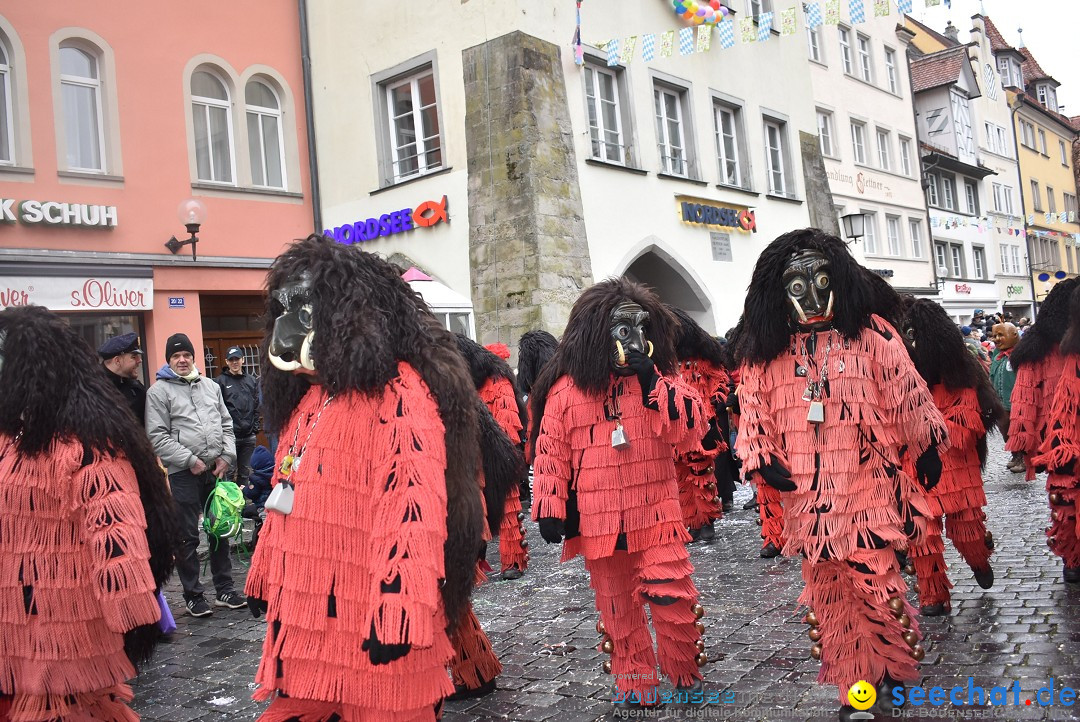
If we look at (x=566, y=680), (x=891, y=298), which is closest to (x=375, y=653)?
(x=566, y=680)

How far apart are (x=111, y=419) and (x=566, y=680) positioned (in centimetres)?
248

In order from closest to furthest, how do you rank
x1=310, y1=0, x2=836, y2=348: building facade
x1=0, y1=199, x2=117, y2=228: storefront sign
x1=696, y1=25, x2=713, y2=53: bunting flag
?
x1=0, y1=199, x2=117, y2=228: storefront sign → x1=310, y1=0, x2=836, y2=348: building facade → x1=696, y1=25, x2=713, y2=53: bunting flag

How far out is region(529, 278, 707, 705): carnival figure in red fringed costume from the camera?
4180mm

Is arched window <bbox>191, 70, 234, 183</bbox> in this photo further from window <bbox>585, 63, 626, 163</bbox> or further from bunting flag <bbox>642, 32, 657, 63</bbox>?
bunting flag <bbox>642, 32, 657, 63</bbox>

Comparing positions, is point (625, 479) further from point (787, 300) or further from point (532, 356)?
point (532, 356)

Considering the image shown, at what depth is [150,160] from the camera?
13781 millimetres

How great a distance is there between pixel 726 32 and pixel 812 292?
14.1 metres

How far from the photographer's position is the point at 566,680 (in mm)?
4648

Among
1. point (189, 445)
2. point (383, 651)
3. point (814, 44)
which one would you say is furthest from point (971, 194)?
point (383, 651)

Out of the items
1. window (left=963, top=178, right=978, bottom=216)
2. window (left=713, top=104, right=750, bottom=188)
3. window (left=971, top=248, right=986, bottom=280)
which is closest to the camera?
window (left=713, top=104, right=750, bottom=188)

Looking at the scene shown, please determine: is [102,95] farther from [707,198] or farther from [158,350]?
[707,198]

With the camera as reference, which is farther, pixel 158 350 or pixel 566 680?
pixel 158 350

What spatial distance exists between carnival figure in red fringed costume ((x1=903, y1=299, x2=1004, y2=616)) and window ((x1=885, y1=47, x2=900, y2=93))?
2673 centimetres

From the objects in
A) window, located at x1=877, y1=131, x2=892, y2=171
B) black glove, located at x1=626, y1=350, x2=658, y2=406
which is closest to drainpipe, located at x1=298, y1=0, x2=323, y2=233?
black glove, located at x1=626, y1=350, x2=658, y2=406
